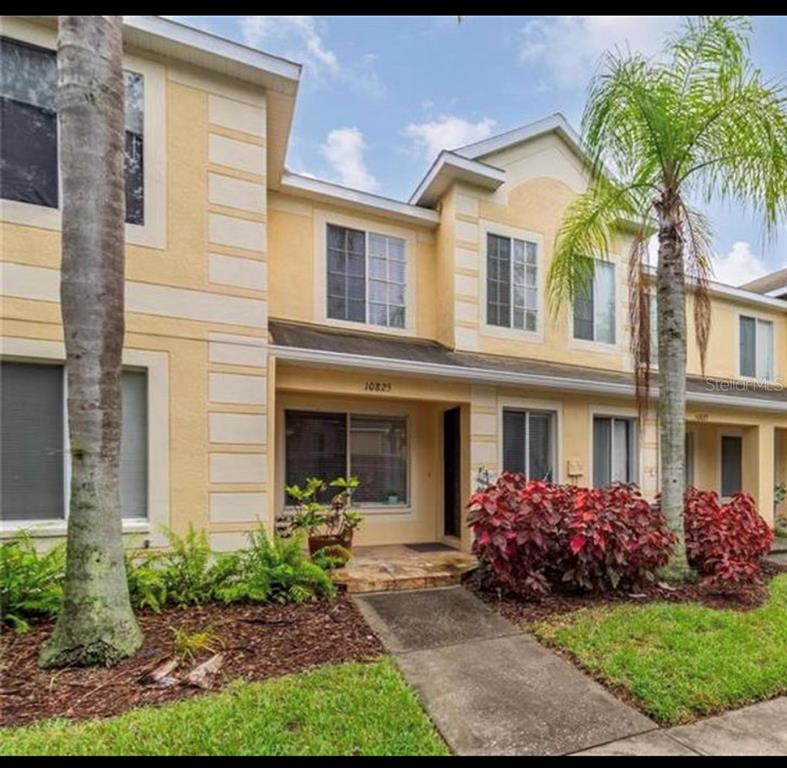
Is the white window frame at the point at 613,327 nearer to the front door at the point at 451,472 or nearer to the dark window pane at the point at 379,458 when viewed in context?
the front door at the point at 451,472

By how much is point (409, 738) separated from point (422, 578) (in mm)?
3513

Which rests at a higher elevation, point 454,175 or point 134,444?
point 454,175

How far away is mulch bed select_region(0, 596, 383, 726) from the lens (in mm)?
3662

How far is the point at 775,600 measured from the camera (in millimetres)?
6492

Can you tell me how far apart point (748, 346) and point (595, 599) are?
34.9 feet

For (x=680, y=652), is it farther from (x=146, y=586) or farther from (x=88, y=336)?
(x=88, y=336)

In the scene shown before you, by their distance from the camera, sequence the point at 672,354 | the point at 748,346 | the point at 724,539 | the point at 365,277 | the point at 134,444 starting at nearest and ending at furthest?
the point at 134,444, the point at 724,539, the point at 672,354, the point at 365,277, the point at 748,346

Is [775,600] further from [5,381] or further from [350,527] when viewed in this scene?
[5,381]

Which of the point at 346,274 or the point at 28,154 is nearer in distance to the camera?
the point at 28,154

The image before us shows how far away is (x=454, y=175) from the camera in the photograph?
9.19m

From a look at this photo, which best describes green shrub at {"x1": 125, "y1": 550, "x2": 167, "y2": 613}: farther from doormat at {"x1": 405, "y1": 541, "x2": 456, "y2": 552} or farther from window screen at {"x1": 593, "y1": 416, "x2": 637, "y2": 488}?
window screen at {"x1": 593, "y1": 416, "x2": 637, "y2": 488}

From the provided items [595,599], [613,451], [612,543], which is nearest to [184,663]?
[595,599]

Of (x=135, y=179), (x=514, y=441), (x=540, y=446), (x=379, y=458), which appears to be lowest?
(x=379, y=458)

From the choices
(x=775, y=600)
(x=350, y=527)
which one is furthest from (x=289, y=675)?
(x=775, y=600)
